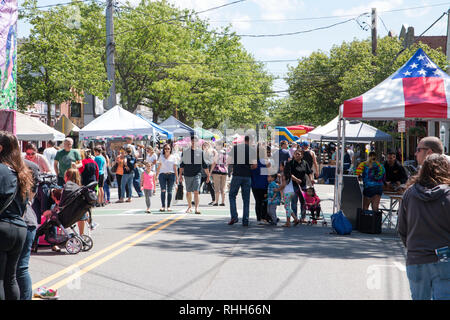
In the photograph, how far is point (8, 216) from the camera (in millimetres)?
4957

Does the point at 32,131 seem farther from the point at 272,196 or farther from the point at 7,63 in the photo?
the point at 7,63

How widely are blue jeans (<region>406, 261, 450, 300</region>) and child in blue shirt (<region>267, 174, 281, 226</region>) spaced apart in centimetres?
858

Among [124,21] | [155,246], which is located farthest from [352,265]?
[124,21]

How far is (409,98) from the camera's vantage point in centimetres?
1200

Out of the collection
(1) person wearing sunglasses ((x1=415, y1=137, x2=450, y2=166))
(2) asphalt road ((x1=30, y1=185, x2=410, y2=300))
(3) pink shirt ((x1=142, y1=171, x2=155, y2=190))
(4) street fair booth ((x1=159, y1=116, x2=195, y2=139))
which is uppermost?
(4) street fair booth ((x1=159, y1=116, x2=195, y2=139))

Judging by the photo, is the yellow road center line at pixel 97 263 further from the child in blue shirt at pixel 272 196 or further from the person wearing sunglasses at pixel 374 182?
the person wearing sunglasses at pixel 374 182

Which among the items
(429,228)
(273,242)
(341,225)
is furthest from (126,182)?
(429,228)

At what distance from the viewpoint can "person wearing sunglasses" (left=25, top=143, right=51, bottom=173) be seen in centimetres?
1101

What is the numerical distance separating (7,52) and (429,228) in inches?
254

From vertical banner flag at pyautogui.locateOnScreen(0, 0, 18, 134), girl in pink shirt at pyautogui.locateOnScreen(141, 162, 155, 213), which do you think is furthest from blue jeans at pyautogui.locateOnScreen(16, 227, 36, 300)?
girl in pink shirt at pyautogui.locateOnScreen(141, 162, 155, 213)

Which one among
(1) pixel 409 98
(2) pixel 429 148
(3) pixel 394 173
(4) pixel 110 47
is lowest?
(3) pixel 394 173

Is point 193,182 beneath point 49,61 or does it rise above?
beneath

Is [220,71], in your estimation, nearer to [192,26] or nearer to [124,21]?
[192,26]

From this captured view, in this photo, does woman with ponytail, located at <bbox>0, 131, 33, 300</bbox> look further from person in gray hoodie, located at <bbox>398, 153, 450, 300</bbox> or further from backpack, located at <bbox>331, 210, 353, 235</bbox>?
backpack, located at <bbox>331, 210, 353, 235</bbox>
